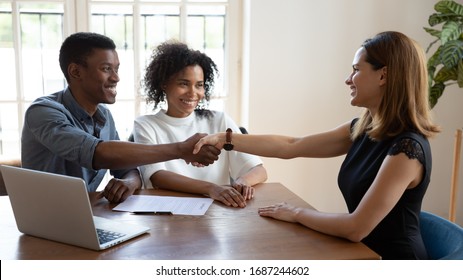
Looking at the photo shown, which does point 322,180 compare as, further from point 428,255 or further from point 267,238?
point 267,238

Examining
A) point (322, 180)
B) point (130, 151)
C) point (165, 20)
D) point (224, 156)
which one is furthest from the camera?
point (322, 180)

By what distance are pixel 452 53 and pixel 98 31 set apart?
212 cm

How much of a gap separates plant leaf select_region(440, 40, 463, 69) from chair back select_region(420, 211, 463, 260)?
1.37m

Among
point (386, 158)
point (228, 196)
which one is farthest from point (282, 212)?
point (386, 158)

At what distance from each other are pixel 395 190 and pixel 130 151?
Result: 960 millimetres

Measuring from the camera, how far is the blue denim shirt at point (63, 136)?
185 centimetres

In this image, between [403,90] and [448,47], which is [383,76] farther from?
[448,47]

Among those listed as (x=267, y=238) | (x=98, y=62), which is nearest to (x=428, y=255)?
(x=267, y=238)

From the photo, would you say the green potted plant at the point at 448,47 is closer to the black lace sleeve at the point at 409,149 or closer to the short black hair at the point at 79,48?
the black lace sleeve at the point at 409,149

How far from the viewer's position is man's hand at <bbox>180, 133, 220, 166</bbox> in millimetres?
2020

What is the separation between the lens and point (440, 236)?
1.63 meters

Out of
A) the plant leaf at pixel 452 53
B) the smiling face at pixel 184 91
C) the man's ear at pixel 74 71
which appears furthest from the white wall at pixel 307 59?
the man's ear at pixel 74 71

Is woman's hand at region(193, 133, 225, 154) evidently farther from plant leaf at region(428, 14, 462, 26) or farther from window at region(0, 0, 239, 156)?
plant leaf at region(428, 14, 462, 26)

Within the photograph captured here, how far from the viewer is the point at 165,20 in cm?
324
